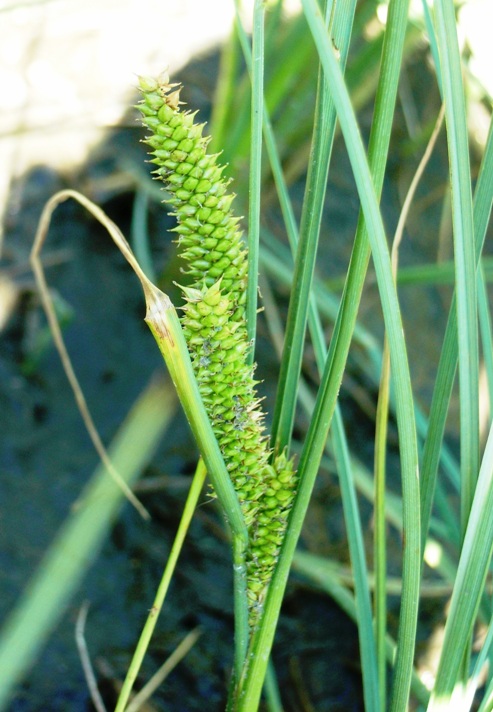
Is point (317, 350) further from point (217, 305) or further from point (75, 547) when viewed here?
point (75, 547)

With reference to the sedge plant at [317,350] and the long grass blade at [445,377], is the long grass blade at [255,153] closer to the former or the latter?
the sedge plant at [317,350]

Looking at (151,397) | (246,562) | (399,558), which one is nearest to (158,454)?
(151,397)

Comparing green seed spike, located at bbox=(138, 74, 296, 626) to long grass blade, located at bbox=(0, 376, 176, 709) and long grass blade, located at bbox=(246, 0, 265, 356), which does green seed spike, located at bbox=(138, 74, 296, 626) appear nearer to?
long grass blade, located at bbox=(246, 0, 265, 356)

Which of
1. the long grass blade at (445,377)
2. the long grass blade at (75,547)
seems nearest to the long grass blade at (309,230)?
the long grass blade at (445,377)

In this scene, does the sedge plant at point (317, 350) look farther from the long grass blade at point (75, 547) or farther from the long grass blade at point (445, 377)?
the long grass blade at point (75, 547)

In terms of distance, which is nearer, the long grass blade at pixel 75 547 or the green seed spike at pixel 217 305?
the green seed spike at pixel 217 305

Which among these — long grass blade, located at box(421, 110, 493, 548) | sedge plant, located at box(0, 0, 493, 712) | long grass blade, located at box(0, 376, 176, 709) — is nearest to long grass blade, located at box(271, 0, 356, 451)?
sedge plant, located at box(0, 0, 493, 712)

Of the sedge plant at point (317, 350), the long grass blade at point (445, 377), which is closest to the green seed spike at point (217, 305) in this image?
the sedge plant at point (317, 350)

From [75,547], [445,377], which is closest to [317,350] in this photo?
[445,377]

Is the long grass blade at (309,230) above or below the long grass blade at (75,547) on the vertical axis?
above
